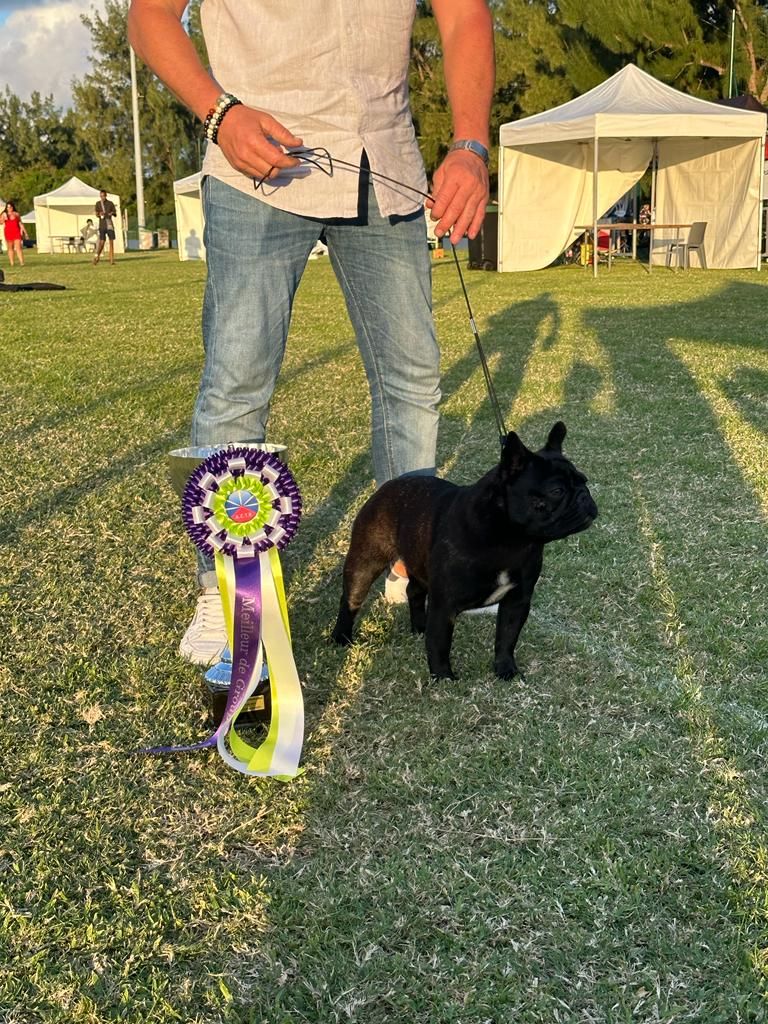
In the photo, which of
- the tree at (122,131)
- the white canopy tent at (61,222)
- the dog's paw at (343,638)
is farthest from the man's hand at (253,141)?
the tree at (122,131)

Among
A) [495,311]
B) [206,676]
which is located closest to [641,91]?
[495,311]

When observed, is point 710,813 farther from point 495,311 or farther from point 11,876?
point 495,311

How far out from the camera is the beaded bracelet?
1892mm

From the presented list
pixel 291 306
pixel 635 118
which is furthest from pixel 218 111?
pixel 635 118

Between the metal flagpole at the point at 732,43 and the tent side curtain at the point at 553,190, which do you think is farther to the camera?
the metal flagpole at the point at 732,43

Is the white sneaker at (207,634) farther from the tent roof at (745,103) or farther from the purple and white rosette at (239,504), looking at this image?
the tent roof at (745,103)

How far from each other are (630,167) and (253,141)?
1902cm

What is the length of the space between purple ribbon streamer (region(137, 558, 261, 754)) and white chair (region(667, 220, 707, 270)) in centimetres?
1769

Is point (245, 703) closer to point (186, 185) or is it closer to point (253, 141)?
point (253, 141)

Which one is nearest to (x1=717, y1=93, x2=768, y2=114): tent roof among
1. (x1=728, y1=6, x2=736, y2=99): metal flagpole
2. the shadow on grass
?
(x1=728, y1=6, x2=736, y2=99): metal flagpole

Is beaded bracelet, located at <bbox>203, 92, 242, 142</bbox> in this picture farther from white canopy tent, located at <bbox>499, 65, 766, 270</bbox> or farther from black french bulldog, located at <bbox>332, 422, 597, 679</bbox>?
white canopy tent, located at <bbox>499, 65, 766, 270</bbox>

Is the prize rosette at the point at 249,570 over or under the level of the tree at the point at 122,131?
under

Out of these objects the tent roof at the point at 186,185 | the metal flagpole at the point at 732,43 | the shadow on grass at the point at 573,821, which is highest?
the metal flagpole at the point at 732,43

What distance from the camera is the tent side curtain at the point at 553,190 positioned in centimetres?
1767
